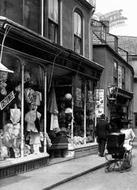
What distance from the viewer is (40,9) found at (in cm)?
1478

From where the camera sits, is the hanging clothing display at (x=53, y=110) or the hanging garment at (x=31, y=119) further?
the hanging clothing display at (x=53, y=110)

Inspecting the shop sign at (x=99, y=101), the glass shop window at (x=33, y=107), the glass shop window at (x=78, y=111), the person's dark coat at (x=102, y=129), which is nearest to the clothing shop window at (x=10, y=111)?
the glass shop window at (x=33, y=107)

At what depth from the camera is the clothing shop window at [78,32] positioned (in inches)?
739

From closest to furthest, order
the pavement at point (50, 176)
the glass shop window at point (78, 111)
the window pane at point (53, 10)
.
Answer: the pavement at point (50, 176) < the window pane at point (53, 10) < the glass shop window at point (78, 111)

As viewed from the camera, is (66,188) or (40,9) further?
(40,9)

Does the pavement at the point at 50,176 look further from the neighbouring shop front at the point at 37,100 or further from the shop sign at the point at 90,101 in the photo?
the shop sign at the point at 90,101

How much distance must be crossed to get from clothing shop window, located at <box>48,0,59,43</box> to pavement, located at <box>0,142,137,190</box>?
4632mm

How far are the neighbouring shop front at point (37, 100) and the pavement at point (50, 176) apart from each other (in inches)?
14.9

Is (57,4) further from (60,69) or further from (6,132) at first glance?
(6,132)

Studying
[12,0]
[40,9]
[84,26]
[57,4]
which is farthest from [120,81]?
[12,0]

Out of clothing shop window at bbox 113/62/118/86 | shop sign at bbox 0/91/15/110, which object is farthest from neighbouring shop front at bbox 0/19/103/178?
clothing shop window at bbox 113/62/118/86

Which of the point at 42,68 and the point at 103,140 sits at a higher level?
the point at 42,68

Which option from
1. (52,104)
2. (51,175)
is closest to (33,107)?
(52,104)

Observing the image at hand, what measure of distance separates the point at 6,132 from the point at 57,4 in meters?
6.52
